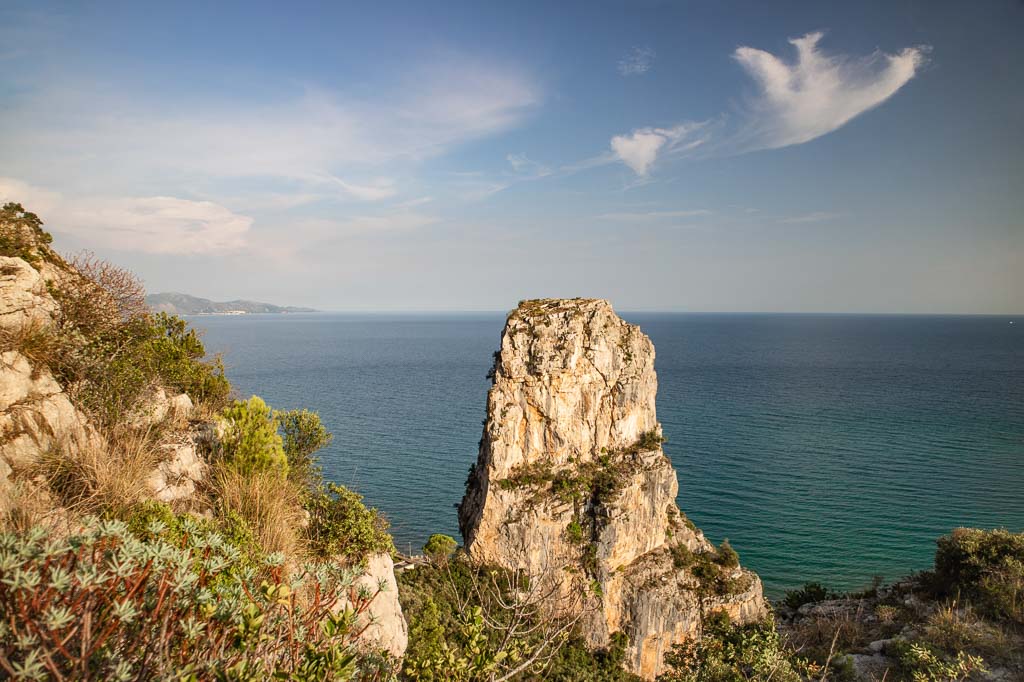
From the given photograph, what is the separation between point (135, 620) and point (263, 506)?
22.5 ft

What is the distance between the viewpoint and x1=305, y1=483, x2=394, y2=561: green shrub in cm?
1076

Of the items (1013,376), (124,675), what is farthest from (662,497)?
(1013,376)

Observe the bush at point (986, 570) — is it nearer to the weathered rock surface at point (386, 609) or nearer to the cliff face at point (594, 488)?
the cliff face at point (594, 488)

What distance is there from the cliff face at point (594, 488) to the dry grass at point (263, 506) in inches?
576

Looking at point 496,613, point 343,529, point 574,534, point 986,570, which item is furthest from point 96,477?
point 986,570

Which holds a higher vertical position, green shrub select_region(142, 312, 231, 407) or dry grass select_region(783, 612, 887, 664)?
green shrub select_region(142, 312, 231, 407)

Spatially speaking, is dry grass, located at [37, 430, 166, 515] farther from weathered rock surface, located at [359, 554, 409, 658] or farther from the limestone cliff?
weathered rock surface, located at [359, 554, 409, 658]

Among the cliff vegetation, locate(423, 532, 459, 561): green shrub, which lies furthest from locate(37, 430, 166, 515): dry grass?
locate(423, 532, 459, 561): green shrub

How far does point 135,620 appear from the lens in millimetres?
3615

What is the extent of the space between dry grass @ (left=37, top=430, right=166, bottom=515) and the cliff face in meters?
17.3

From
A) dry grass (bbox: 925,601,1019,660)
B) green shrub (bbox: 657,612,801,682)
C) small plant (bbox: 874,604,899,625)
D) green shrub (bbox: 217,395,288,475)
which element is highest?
green shrub (bbox: 217,395,288,475)

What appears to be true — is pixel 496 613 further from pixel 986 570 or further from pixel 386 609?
pixel 986 570

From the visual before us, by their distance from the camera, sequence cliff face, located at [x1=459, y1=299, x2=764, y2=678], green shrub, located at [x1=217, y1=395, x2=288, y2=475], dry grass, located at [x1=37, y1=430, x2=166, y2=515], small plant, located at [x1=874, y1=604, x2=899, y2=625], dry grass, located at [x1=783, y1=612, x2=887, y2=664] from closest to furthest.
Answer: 1. dry grass, located at [x1=37, y1=430, x2=166, y2=515]
2. green shrub, located at [x1=217, y1=395, x2=288, y2=475]
3. dry grass, located at [x1=783, y1=612, x2=887, y2=664]
4. small plant, located at [x1=874, y1=604, x2=899, y2=625]
5. cliff face, located at [x1=459, y1=299, x2=764, y2=678]

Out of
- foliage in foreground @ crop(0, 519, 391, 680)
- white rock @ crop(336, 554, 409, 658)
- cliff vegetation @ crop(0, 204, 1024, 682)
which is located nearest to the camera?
foliage in foreground @ crop(0, 519, 391, 680)
